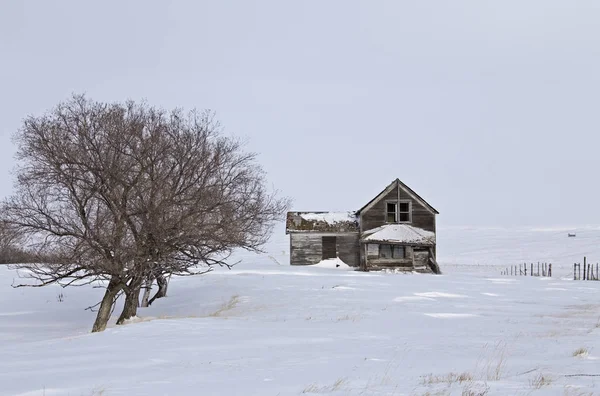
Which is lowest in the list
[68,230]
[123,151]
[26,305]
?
[26,305]

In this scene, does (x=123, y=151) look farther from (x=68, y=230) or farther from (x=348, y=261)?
(x=348, y=261)

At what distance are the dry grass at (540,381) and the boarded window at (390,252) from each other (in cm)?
3414

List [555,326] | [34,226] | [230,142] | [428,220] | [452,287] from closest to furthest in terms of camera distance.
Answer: [555,326] < [34,226] < [230,142] < [452,287] < [428,220]

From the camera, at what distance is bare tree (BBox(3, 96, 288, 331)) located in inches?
708

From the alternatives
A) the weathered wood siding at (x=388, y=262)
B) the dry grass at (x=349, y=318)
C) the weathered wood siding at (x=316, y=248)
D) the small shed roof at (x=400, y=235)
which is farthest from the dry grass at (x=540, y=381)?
the weathered wood siding at (x=316, y=248)

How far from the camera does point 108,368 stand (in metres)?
8.84

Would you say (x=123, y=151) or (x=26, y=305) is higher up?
(x=123, y=151)

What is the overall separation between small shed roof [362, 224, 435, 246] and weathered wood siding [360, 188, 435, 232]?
531 millimetres

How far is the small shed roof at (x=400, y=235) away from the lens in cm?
4009

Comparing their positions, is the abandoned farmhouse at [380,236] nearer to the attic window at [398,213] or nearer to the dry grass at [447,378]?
the attic window at [398,213]

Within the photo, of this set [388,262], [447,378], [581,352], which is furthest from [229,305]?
[388,262]

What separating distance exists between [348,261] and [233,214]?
78.4ft

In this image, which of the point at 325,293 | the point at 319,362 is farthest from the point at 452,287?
the point at 319,362

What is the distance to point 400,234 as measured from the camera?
1594 inches
